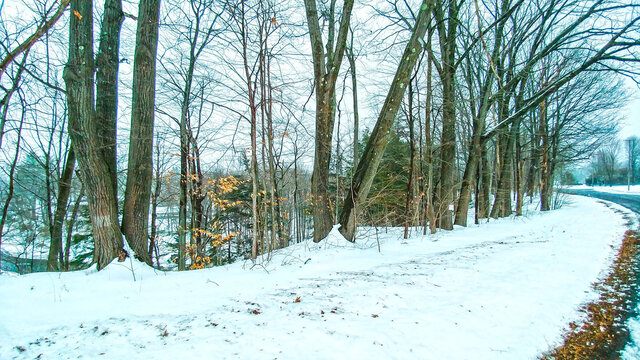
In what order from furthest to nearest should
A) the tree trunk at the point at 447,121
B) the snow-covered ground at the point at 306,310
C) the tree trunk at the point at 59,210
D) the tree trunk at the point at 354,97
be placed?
1. the tree trunk at the point at 354,97
2. the tree trunk at the point at 447,121
3. the tree trunk at the point at 59,210
4. the snow-covered ground at the point at 306,310

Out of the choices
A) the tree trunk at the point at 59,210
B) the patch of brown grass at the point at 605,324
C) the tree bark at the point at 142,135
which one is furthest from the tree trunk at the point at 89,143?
the tree trunk at the point at 59,210

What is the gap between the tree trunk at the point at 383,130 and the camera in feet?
18.6

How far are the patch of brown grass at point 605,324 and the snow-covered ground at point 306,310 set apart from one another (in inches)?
3.9

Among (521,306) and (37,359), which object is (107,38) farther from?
(521,306)

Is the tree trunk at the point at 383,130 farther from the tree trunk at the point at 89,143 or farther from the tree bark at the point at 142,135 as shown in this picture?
the tree trunk at the point at 89,143

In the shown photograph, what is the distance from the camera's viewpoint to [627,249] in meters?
5.00

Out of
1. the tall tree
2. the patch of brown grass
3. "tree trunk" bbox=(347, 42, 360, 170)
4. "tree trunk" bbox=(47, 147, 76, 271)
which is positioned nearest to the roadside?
the patch of brown grass

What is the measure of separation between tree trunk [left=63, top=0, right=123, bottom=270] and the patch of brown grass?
5.02 meters

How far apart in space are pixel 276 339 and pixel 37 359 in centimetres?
154

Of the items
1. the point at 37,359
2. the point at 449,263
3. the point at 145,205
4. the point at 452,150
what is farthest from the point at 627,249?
the point at 145,205

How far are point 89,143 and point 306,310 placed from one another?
3.79m

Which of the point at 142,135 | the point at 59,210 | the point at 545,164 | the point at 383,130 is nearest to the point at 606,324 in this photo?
the point at 383,130

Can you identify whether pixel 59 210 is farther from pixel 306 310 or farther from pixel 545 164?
pixel 545 164

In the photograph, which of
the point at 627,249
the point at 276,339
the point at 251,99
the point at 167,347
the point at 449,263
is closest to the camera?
the point at 167,347
